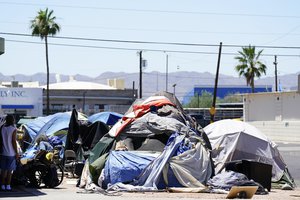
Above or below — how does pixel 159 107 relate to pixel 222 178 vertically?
above

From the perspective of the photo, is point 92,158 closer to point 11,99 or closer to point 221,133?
point 221,133

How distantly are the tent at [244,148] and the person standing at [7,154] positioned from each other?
6250 mm

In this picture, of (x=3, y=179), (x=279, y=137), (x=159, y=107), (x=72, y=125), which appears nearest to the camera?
(x=3, y=179)

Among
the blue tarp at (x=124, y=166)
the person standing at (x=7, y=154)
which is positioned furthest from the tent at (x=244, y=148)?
the person standing at (x=7, y=154)

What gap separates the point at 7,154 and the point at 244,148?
7.44 m

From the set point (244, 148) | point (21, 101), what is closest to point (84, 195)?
point (244, 148)

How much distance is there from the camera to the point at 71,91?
77.1m

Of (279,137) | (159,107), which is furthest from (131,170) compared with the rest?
(279,137)

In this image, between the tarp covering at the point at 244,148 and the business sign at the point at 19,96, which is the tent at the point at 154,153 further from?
the business sign at the point at 19,96

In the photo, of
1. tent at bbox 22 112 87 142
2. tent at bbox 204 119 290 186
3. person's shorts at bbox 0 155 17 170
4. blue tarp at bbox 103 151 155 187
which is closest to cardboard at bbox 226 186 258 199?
blue tarp at bbox 103 151 155 187

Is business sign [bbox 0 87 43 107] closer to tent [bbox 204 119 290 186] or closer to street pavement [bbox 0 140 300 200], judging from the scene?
tent [bbox 204 119 290 186]

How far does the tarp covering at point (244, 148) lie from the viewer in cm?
1922

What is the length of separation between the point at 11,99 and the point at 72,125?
47.7 meters

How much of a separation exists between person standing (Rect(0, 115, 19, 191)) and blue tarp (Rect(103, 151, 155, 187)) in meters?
2.44
